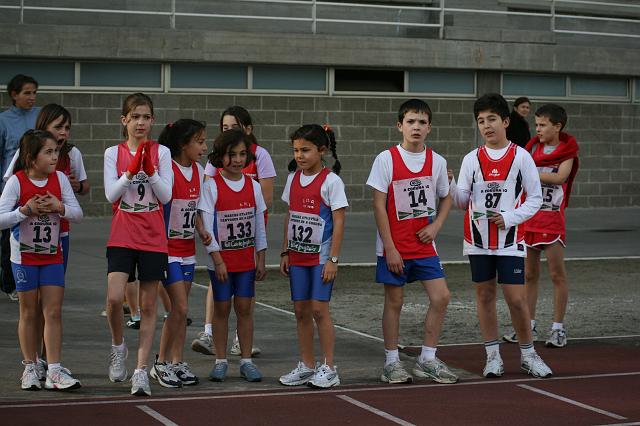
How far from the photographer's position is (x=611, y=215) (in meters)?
24.1

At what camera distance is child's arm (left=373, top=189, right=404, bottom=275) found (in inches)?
333

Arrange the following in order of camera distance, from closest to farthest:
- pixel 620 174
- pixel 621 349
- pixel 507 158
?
pixel 507 158, pixel 621 349, pixel 620 174

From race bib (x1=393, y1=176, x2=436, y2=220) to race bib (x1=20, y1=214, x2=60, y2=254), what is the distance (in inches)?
93.4

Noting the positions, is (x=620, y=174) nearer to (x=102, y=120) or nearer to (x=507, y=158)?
(x=102, y=120)

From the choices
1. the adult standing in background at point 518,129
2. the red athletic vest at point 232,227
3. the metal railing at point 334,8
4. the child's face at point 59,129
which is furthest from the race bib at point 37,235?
the metal railing at point 334,8

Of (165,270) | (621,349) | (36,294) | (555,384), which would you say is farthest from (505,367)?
(36,294)

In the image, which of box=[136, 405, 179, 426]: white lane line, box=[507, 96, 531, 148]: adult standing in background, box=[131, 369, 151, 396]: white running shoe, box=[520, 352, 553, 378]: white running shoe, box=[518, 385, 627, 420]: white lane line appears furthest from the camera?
box=[507, 96, 531, 148]: adult standing in background

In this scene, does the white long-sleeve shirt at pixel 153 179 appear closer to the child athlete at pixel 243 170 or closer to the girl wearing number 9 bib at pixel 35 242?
the girl wearing number 9 bib at pixel 35 242

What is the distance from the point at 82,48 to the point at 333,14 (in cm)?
654

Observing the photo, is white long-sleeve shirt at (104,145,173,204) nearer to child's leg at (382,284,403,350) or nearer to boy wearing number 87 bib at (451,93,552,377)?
child's leg at (382,284,403,350)

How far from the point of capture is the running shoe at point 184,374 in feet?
27.2

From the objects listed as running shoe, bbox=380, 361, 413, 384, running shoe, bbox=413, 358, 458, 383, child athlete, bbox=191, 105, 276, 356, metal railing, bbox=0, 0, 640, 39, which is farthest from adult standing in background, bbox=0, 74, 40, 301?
metal railing, bbox=0, 0, 640, 39

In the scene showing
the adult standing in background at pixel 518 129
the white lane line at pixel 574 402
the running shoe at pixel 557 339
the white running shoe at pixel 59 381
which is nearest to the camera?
the white lane line at pixel 574 402

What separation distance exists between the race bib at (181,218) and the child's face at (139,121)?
1.75 feet
